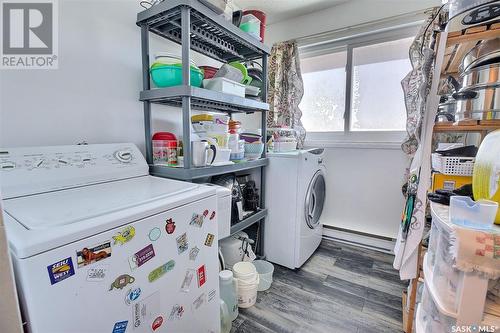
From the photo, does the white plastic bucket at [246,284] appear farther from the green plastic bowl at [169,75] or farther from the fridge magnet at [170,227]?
the green plastic bowl at [169,75]

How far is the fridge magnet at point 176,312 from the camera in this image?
2.78ft

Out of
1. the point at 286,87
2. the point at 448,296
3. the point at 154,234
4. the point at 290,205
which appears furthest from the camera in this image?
the point at 286,87

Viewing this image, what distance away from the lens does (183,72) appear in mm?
1195

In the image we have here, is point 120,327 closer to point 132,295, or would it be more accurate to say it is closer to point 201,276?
point 132,295

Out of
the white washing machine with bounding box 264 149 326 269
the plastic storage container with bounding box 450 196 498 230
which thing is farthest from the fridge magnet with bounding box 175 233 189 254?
the white washing machine with bounding box 264 149 326 269

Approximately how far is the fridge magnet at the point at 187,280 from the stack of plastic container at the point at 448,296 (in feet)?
2.74

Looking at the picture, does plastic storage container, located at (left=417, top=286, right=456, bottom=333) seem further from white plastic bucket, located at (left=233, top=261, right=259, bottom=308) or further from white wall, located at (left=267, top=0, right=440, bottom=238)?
white wall, located at (left=267, top=0, right=440, bottom=238)

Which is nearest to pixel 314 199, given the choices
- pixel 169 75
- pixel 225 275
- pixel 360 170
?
pixel 360 170

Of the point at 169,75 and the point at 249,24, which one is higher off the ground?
the point at 249,24

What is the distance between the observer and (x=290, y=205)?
185 centimetres

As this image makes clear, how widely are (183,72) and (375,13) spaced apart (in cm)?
206

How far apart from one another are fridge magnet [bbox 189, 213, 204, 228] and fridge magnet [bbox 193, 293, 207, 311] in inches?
12.3

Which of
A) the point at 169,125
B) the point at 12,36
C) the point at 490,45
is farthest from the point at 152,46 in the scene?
the point at 490,45

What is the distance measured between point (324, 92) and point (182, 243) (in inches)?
94.8
